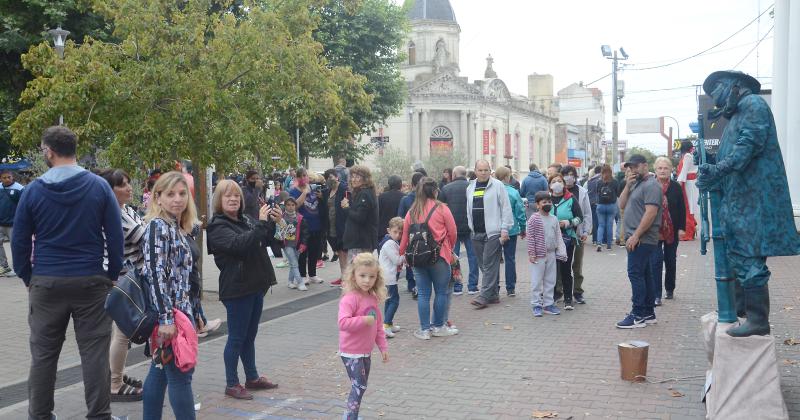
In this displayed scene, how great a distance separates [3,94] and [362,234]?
12986 mm

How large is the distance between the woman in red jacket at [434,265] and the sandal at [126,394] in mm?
3231

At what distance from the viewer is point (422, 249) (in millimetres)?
8164

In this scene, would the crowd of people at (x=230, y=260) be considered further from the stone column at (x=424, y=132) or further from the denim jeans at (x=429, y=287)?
the stone column at (x=424, y=132)

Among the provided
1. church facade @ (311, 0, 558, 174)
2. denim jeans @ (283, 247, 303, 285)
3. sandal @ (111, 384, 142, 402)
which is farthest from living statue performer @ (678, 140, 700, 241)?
church facade @ (311, 0, 558, 174)

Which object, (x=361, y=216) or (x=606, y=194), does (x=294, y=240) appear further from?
(x=606, y=194)

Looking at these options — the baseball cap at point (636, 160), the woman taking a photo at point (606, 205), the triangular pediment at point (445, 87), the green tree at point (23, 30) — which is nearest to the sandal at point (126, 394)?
the baseball cap at point (636, 160)

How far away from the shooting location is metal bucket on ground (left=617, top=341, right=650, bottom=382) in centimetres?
632

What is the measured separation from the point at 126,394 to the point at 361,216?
184 inches

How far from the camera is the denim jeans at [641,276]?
8.51 metres

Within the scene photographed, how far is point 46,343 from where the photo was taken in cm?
502

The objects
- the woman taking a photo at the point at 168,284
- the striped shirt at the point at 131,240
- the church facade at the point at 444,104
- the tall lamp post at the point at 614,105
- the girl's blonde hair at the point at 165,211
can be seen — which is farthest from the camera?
the church facade at the point at 444,104

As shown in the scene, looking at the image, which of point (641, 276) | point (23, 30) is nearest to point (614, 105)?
point (23, 30)

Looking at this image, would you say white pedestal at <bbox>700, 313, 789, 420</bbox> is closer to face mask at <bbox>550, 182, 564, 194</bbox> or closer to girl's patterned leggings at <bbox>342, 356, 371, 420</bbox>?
girl's patterned leggings at <bbox>342, 356, 371, 420</bbox>

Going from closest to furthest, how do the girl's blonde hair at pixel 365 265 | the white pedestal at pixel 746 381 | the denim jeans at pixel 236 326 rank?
the white pedestal at pixel 746 381, the girl's blonde hair at pixel 365 265, the denim jeans at pixel 236 326
